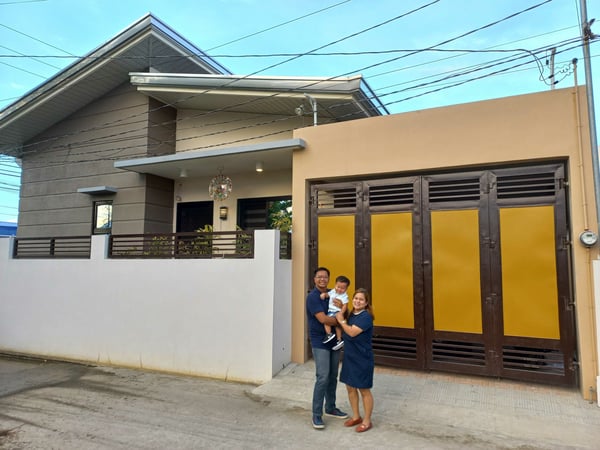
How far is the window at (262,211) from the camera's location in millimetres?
8398

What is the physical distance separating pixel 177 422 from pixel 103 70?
26.3 feet

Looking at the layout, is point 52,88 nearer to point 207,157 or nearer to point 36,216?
point 36,216

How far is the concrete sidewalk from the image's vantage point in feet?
12.1

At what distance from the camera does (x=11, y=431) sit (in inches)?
158

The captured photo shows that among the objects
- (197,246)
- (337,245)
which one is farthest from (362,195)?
(197,246)

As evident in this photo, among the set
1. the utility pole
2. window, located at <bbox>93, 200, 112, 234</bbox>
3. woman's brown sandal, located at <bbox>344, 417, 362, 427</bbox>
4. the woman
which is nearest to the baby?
the woman

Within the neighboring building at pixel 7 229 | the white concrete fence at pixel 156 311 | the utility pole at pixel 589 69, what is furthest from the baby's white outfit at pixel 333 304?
the neighboring building at pixel 7 229

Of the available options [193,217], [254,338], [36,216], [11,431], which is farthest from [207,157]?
[36,216]

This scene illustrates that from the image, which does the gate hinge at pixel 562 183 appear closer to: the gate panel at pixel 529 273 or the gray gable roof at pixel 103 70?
the gate panel at pixel 529 273

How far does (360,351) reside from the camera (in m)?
3.64

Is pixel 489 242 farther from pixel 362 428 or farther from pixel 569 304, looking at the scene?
pixel 362 428

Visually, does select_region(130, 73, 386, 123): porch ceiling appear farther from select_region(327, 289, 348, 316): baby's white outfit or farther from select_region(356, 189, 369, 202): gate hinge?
select_region(327, 289, 348, 316): baby's white outfit

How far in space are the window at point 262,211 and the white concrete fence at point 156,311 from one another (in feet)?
8.43

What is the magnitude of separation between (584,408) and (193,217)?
8032mm
